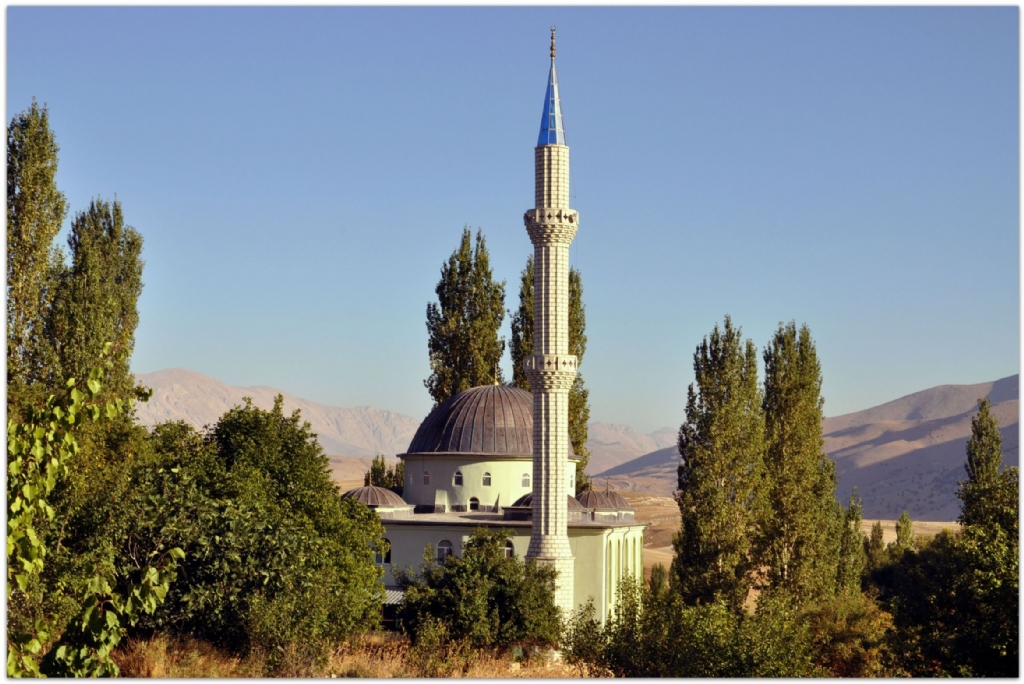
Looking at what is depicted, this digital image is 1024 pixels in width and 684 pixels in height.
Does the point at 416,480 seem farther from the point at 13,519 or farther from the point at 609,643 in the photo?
the point at 13,519

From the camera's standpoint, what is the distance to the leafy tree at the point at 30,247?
2539 centimetres

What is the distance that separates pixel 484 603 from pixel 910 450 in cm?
13396

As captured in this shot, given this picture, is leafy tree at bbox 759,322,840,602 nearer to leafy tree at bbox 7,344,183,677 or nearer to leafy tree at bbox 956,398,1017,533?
leafy tree at bbox 956,398,1017,533

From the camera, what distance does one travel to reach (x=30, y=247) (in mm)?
25828

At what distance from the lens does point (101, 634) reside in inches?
329

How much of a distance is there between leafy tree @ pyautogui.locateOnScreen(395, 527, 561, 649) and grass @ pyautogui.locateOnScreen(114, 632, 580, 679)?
0.62 m

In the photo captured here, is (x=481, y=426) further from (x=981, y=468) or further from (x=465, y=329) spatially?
(x=981, y=468)

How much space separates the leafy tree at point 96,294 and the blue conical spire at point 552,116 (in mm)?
12652

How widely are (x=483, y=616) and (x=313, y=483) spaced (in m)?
5.12

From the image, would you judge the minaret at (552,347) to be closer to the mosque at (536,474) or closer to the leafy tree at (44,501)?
the mosque at (536,474)

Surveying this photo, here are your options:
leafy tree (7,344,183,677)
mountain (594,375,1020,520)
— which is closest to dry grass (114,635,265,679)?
leafy tree (7,344,183,677)

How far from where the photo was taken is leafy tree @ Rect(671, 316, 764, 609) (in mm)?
30688

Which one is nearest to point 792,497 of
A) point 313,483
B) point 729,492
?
point 729,492

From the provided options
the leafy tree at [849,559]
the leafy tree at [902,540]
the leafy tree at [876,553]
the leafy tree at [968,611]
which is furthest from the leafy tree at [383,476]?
the leafy tree at [968,611]
